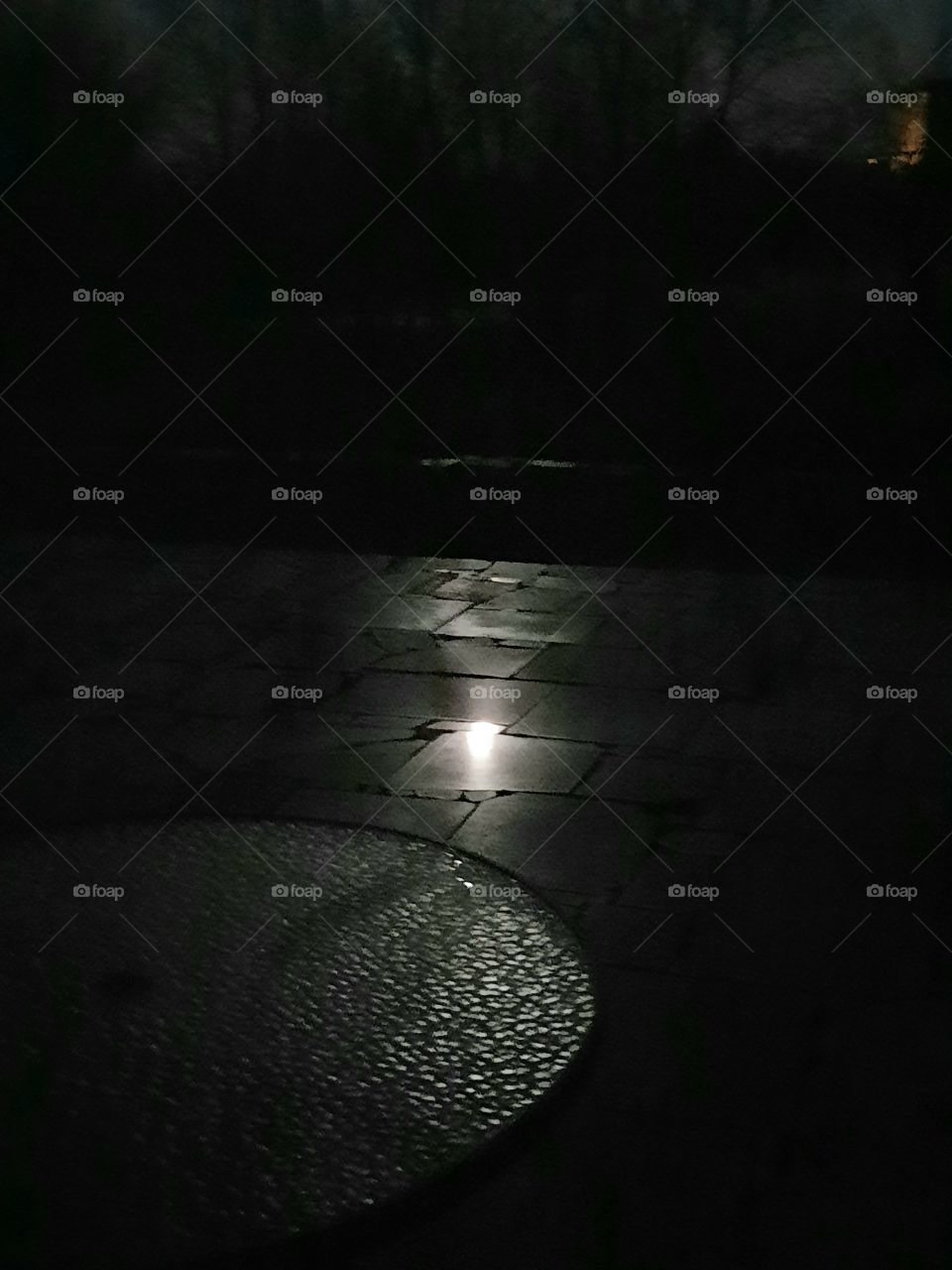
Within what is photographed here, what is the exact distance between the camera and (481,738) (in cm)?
576

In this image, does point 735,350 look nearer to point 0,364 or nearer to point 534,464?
point 534,464

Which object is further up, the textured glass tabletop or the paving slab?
the paving slab

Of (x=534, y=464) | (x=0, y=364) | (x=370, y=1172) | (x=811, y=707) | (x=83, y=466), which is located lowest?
(x=370, y=1172)

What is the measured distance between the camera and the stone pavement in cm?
309

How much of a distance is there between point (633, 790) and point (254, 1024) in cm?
204

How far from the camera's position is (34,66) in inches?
521

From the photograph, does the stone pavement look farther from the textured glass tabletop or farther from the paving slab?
Answer: the textured glass tabletop

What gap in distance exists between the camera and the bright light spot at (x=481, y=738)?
18.5 ft

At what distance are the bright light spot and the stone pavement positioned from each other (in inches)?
0.5

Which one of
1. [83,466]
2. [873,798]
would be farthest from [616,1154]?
[83,466]

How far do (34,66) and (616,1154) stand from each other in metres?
12.6

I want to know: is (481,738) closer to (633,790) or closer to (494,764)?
(494,764)

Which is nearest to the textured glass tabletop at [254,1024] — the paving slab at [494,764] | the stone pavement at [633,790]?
the stone pavement at [633,790]

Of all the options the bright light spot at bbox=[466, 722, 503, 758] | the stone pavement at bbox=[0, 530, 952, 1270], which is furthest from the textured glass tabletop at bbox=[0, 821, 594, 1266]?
the bright light spot at bbox=[466, 722, 503, 758]
